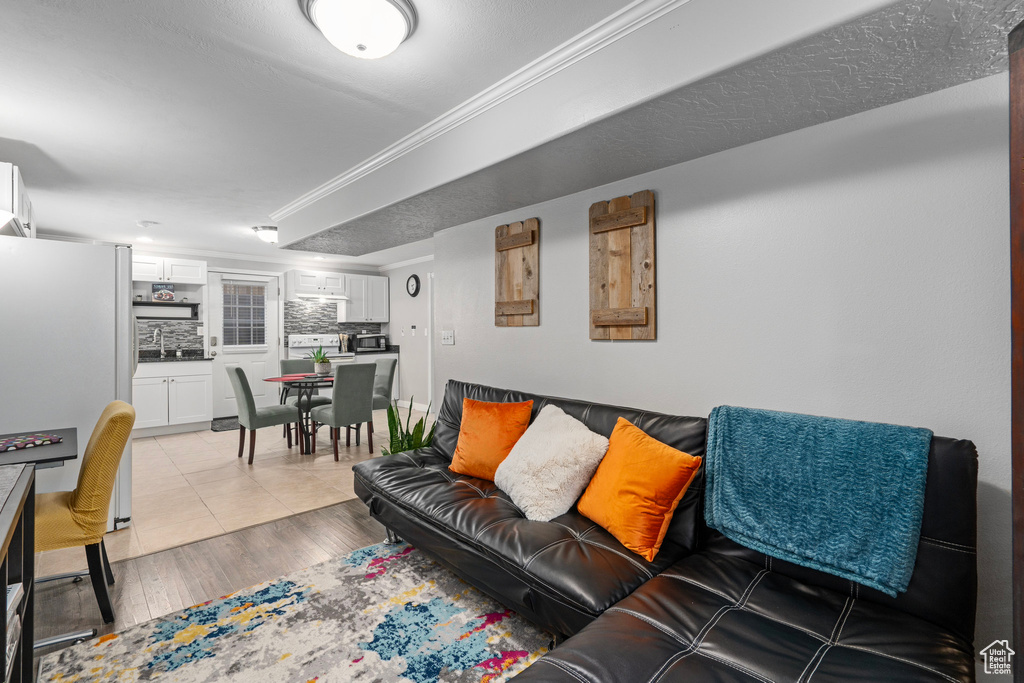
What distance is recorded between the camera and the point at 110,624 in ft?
6.59

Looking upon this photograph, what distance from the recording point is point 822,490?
5.27 feet

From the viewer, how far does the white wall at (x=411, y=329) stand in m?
7.17

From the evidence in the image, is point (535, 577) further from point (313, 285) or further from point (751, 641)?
point (313, 285)

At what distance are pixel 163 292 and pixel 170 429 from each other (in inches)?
68.3

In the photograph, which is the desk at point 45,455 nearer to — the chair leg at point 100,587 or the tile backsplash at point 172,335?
the chair leg at point 100,587

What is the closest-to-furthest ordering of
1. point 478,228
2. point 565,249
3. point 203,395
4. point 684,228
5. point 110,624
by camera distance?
1. point 110,624
2. point 684,228
3. point 565,249
4. point 478,228
5. point 203,395

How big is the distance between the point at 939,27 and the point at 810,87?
0.36 m

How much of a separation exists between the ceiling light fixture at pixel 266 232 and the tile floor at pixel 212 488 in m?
2.27

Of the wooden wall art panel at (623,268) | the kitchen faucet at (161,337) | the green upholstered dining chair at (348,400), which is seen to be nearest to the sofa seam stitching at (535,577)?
the wooden wall art panel at (623,268)

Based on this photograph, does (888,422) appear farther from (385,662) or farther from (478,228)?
(478,228)

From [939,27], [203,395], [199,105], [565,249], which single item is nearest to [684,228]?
[565,249]

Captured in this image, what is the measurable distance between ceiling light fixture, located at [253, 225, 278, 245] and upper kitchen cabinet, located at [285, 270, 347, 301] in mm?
1643

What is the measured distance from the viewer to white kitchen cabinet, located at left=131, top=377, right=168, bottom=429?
217 inches

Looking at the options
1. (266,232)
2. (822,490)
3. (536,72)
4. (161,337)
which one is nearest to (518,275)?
(536,72)
